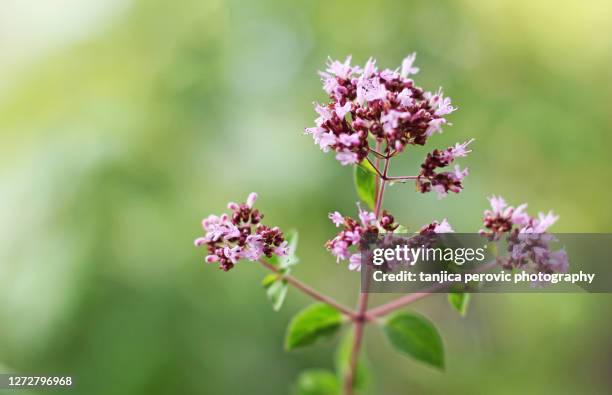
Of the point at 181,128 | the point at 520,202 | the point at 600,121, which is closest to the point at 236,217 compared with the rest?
the point at 181,128

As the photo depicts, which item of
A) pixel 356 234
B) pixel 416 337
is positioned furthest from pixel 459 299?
pixel 356 234

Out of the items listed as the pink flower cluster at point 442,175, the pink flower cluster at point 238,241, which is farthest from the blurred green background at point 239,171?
the pink flower cluster at point 442,175

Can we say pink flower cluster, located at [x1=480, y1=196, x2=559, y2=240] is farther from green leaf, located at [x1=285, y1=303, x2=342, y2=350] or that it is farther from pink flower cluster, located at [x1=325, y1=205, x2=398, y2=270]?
green leaf, located at [x1=285, y1=303, x2=342, y2=350]

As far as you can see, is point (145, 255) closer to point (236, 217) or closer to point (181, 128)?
point (181, 128)

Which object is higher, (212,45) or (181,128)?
(212,45)

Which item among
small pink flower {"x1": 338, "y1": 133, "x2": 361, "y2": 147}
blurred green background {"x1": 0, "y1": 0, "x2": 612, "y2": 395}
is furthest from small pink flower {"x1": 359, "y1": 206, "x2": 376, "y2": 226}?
blurred green background {"x1": 0, "y1": 0, "x2": 612, "y2": 395}

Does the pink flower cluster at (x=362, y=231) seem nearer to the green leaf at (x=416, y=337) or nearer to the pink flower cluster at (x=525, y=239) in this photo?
the pink flower cluster at (x=525, y=239)
